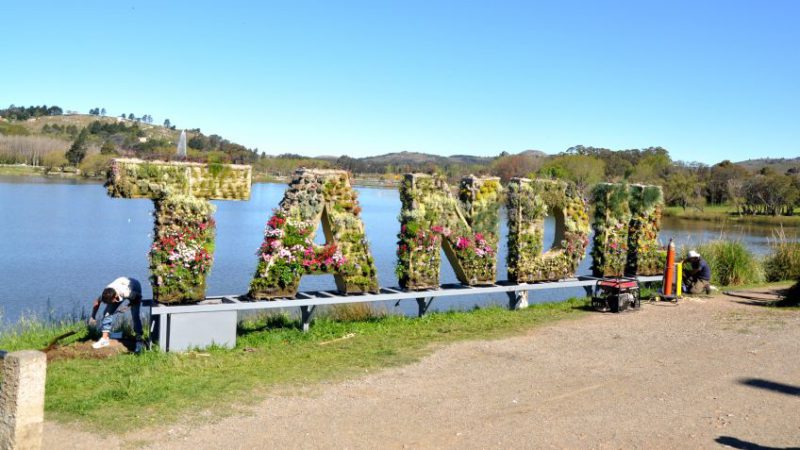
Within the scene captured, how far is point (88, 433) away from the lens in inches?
274

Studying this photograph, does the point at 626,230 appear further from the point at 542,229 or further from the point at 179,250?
the point at 179,250

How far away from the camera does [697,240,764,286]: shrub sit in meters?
19.0

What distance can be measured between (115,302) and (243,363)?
2214 mm

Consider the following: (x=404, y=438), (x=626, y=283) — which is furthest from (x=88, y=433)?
(x=626, y=283)

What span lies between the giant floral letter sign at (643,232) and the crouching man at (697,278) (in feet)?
2.68

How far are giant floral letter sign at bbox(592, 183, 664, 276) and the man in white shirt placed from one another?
32.3 ft

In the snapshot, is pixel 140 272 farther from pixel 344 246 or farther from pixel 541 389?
pixel 541 389

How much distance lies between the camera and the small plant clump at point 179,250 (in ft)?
35.8

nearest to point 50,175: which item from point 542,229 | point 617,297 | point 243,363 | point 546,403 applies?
point 542,229

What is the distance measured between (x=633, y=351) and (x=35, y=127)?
17453 cm

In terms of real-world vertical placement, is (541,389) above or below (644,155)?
below

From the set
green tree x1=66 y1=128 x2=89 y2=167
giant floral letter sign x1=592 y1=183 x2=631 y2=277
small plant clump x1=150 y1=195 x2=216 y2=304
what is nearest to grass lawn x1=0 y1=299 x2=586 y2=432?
small plant clump x1=150 y1=195 x2=216 y2=304

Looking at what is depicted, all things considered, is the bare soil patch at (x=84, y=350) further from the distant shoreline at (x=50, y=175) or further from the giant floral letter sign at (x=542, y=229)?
the distant shoreline at (x=50, y=175)

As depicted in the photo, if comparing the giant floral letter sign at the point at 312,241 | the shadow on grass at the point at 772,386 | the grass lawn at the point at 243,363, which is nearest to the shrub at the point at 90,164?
the grass lawn at the point at 243,363
